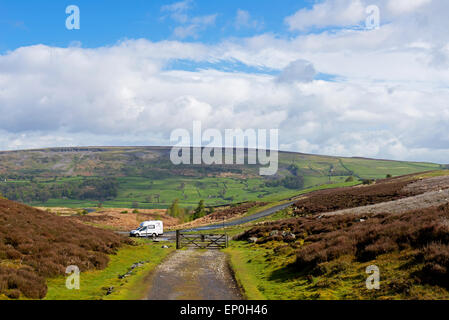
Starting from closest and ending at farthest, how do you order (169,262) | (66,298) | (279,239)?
1. (66,298)
2. (169,262)
3. (279,239)

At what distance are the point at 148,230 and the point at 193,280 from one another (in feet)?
131

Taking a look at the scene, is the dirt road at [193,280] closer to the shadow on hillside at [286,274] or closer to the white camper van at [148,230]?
the shadow on hillside at [286,274]

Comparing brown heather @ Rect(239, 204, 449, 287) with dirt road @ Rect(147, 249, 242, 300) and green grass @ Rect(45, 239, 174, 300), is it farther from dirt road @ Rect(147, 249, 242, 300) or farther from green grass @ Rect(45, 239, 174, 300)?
green grass @ Rect(45, 239, 174, 300)

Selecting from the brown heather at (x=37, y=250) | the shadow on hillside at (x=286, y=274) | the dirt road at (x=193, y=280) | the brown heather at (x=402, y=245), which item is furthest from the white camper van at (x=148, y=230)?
the shadow on hillside at (x=286, y=274)

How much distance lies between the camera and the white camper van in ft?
199

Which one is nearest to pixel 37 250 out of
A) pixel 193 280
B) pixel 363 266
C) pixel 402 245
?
pixel 193 280

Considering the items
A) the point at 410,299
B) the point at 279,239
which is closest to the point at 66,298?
the point at 410,299

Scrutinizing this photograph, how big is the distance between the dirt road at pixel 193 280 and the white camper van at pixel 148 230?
2826 centimetres

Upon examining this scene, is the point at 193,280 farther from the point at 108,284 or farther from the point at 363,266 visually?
the point at 363,266

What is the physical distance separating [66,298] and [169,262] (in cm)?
1296

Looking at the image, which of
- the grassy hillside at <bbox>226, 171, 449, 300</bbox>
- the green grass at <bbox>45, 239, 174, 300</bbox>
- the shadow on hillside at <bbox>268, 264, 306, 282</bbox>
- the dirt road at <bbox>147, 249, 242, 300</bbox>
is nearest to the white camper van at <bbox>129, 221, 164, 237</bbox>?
the dirt road at <bbox>147, 249, 242, 300</bbox>

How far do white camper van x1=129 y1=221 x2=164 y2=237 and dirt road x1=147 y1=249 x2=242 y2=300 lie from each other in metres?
28.3
